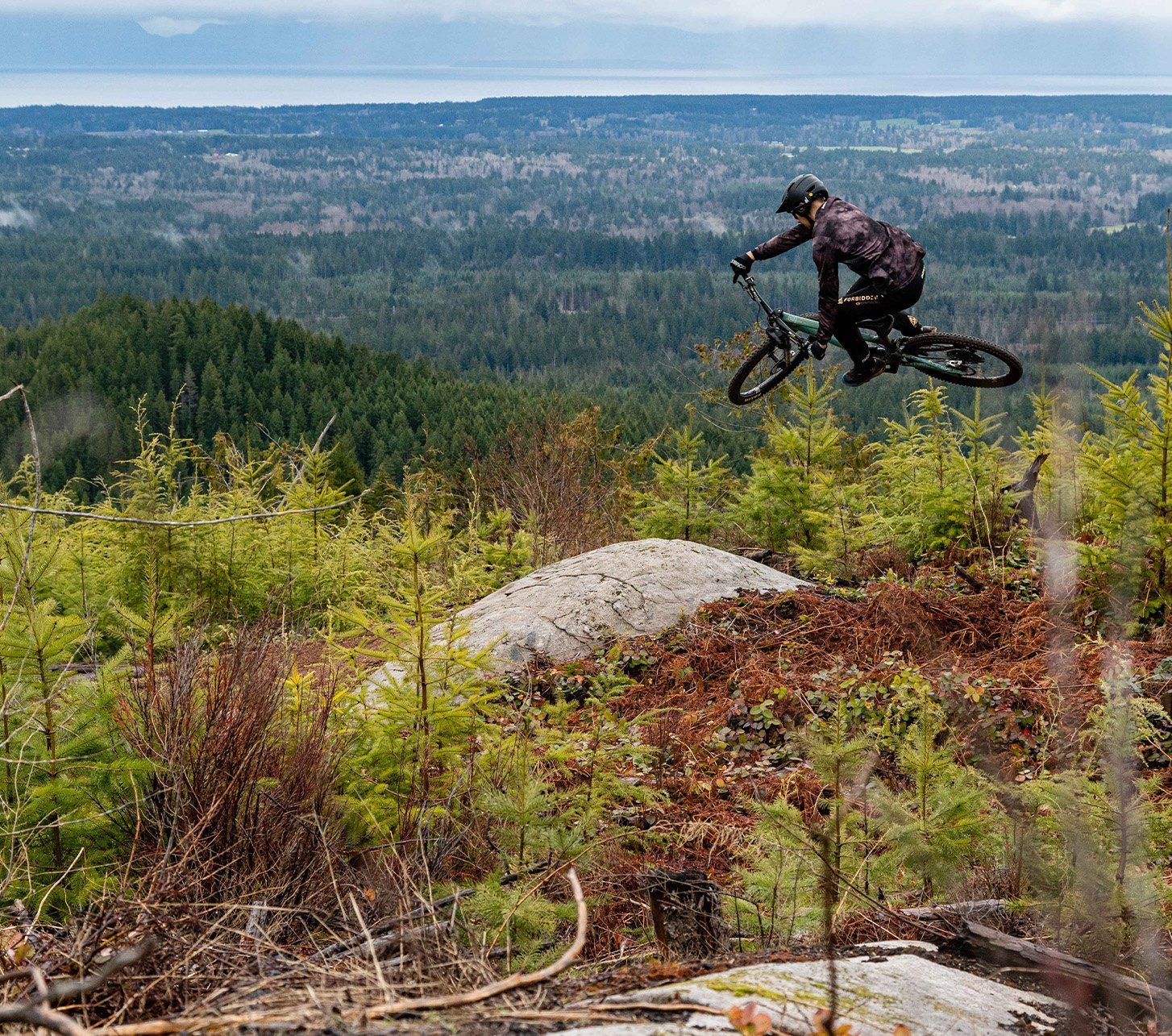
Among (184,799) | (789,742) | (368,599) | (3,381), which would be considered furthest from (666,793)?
(3,381)

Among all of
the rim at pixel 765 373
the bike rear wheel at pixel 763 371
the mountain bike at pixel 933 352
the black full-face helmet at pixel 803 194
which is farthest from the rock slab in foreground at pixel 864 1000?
the rim at pixel 765 373

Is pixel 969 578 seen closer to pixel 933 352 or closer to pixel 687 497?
pixel 933 352

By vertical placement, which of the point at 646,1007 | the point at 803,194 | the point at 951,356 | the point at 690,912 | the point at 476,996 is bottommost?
the point at 690,912

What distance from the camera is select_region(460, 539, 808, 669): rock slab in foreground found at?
7.86 meters

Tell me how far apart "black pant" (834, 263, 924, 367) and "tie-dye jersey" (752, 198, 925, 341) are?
0.17 feet

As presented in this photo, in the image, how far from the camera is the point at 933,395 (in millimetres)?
9281

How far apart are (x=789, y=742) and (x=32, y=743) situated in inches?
147

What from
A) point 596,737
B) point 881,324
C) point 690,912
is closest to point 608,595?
point 881,324

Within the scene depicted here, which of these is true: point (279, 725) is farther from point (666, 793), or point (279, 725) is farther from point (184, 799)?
point (666, 793)

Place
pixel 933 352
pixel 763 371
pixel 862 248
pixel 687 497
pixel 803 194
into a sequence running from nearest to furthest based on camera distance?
pixel 862 248 < pixel 803 194 < pixel 933 352 < pixel 763 371 < pixel 687 497

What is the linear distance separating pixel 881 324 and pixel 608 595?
2.81 metres

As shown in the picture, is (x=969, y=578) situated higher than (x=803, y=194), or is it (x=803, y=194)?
(x=803, y=194)

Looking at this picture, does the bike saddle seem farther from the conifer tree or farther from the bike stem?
the conifer tree

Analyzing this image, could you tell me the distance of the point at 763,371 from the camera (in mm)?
9562
